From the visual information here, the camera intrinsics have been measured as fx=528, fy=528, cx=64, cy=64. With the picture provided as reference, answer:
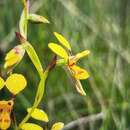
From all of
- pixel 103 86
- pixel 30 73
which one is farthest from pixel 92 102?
pixel 30 73

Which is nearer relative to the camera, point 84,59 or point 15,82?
point 15,82

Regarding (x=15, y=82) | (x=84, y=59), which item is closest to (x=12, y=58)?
(x=15, y=82)

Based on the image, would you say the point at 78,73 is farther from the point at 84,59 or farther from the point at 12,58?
the point at 84,59

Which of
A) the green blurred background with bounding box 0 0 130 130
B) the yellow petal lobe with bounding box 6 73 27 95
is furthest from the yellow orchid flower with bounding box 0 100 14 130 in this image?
the green blurred background with bounding box 0 0 130 130

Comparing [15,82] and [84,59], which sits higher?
[15,82]

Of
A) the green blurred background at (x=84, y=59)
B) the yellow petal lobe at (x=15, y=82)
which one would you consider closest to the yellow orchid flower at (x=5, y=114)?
the yellow petal lobe at (x=15, y=82)

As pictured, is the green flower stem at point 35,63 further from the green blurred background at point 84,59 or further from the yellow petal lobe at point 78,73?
the green blurred background at point 84,59

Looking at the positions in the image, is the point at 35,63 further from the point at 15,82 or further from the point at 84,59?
the point at 84,59
